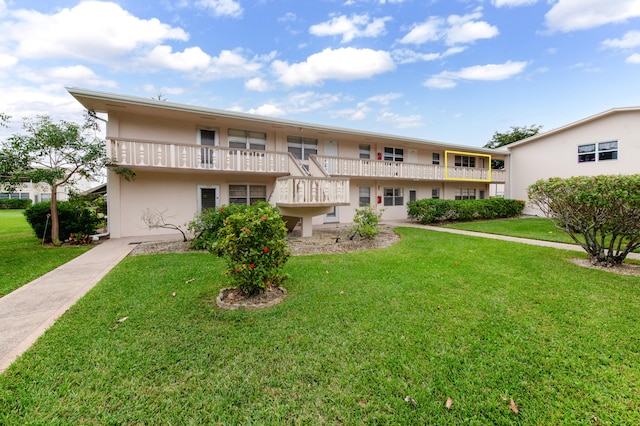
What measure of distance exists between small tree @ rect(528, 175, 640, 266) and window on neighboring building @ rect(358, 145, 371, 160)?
9.99 meters

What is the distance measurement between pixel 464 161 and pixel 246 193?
16.5 meters

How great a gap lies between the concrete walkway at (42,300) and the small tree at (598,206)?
9470 mm

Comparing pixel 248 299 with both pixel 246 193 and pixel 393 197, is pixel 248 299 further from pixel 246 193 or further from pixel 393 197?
pixel 393 197

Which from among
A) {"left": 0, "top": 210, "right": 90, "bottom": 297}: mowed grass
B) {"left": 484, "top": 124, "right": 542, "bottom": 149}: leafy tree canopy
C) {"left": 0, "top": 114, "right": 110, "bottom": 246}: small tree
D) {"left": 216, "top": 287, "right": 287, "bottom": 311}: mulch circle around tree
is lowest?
{"left": 216, "top": 287, "right": 287, "bottom": 311}: mulch circle around tree

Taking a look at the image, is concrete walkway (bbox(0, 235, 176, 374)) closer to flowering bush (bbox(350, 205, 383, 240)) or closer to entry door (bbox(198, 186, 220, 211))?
entry door (bbox(198, 186, 220, 211))

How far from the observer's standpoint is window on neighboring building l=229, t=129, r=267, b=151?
12258mm

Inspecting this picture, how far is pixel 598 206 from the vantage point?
569 centimetres

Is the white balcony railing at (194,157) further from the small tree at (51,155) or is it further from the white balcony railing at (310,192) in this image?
the white balcony railing at (310,192)

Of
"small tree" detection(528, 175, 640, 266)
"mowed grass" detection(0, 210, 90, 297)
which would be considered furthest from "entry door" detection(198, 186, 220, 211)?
"small tree" detection(528, 175, 640, 266)

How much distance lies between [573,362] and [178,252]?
27.7 feet

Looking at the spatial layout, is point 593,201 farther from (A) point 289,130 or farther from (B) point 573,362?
(A) point 289,130

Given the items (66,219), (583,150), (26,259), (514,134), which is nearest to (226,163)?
(66,219)

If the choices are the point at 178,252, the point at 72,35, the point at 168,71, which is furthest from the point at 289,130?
the point at 168,71

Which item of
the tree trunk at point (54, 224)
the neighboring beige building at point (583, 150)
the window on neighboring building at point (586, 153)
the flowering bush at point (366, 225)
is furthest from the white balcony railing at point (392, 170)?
the tree trunk at point (54, 224)
